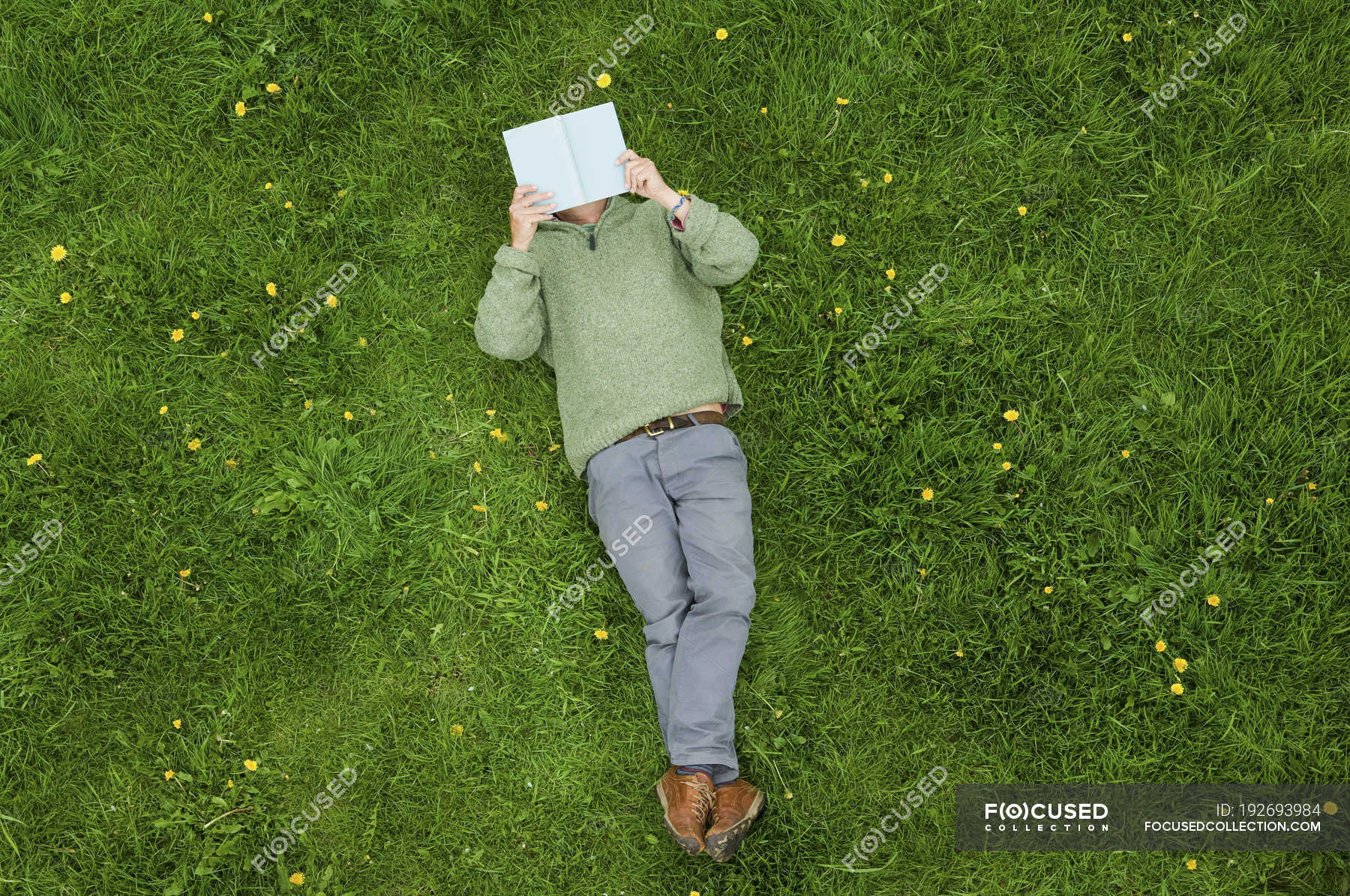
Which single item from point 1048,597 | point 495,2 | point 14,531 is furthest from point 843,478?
point 14,531

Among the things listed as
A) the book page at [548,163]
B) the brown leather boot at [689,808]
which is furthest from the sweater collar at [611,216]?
the brown leather boot at [689,808]

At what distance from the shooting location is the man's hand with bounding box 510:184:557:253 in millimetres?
2939

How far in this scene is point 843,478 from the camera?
3344 mm

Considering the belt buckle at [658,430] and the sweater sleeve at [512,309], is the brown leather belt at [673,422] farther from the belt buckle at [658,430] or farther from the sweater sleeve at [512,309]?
the sweater sleeve at [512,309]

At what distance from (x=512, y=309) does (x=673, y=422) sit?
0.76 metres

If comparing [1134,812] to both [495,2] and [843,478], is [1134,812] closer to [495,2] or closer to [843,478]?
[843,478]

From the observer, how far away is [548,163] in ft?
9.66

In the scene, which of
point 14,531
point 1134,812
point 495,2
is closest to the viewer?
point 1134,812

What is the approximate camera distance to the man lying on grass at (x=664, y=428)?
9.55 ft

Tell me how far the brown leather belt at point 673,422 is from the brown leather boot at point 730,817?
140cm

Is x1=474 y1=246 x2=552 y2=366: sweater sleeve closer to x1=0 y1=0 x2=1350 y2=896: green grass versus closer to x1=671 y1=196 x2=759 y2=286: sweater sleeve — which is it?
x1=0 y1=0 x2=1350 y2=896: green grass

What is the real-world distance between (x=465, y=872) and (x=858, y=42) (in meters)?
3.92

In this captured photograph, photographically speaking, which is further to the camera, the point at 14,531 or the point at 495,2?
the point at 495,2

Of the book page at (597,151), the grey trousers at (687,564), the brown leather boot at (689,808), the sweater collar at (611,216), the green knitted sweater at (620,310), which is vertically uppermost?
the book page at (597,151)
